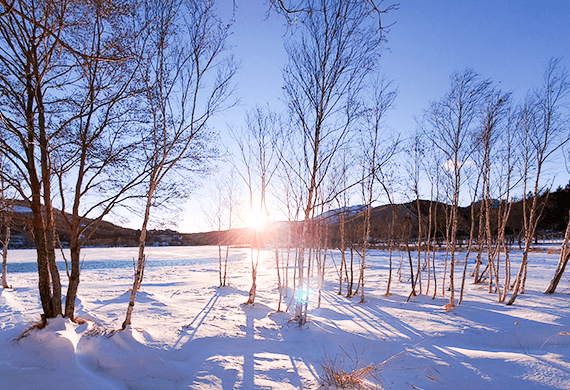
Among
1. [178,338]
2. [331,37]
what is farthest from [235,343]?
[331,37]

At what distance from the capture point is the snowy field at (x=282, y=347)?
12.1 ft

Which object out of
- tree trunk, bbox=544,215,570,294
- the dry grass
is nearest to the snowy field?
the dry grass

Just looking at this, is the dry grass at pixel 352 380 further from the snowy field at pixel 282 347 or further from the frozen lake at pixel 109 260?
the frozen lake at pixel 109 260

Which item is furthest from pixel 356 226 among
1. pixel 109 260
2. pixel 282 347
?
pixel 109 260

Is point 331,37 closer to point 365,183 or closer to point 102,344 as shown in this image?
point 365,183

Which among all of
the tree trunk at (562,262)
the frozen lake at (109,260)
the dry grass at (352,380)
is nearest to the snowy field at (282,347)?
the dry grass at (352,380)

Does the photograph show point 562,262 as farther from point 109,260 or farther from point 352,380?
point 109,260

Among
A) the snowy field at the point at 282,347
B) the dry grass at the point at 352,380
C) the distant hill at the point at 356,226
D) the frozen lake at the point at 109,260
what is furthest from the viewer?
Answer: the frozen lake at the point at 109,260

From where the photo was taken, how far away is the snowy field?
12.1ft

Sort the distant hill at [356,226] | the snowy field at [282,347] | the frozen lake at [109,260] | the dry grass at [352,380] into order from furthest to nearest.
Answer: the frozen lake at [109,260], the distant hill at [356,226], the snowy field at [282,347], the dry grass at [352,380]

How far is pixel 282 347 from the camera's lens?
524 centimetres

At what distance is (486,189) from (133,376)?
32.3ft

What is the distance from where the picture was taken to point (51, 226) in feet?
15.9

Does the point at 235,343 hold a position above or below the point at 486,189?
below
